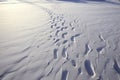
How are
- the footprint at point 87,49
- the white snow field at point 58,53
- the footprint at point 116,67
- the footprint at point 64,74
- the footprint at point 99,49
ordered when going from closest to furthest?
the footprint at point 64,74 < the white snow field at point 58,53 < the footprint at point 116,67 < the footprint at point 87,49 < the footprint at point 99,49

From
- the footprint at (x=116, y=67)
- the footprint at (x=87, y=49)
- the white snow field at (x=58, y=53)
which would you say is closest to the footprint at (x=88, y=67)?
the white snow field at (x=58, y=53)

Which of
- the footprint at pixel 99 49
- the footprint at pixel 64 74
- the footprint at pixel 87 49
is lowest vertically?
the footprint at pixel 99 49

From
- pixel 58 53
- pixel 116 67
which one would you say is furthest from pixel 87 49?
pixel 116 67

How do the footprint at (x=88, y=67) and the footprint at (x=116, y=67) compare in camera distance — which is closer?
the footprint at (x=88, y=67)

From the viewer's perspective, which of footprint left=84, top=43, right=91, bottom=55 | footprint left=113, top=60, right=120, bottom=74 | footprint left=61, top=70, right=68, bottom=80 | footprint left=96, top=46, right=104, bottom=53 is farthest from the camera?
footprint left=96, top=46, right=104, bottom=53

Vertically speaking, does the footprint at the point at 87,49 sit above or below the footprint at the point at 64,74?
below

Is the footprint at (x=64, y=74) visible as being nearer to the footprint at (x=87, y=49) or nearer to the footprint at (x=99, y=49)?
the footprint at (x=87, y=49)

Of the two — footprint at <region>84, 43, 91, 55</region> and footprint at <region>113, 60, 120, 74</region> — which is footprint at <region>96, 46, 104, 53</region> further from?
footprint at <region>113, 60, 120, 74</region>

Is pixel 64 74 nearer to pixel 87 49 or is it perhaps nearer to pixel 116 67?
pixel 116 67

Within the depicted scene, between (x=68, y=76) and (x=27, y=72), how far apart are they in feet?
2.98

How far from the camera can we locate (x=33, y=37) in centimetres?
535

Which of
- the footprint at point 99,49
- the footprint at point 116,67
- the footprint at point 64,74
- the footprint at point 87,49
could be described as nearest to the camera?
the footprint at point 64,74

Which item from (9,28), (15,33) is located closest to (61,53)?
(15,33)

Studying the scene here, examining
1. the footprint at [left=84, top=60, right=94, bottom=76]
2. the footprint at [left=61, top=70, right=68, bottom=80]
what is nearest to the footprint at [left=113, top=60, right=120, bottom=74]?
the footprint at [left=84, top=60, right=94, bottom=76]
